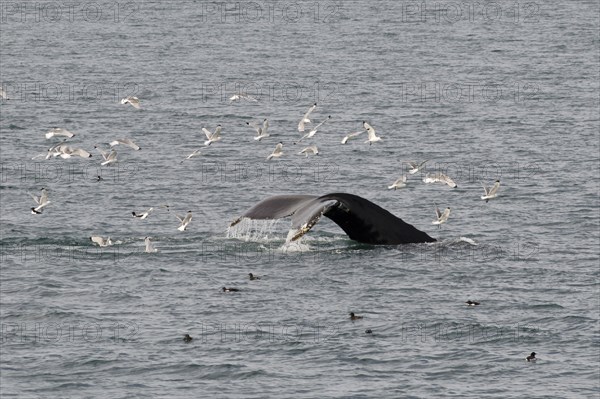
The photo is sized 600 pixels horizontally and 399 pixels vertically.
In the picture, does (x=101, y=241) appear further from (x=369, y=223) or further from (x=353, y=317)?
(x=353, y=317)

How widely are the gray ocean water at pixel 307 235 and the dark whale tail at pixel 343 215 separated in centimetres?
41

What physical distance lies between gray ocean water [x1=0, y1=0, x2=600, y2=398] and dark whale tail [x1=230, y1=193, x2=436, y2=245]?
0.41m

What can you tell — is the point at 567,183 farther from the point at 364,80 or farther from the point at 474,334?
the point at 364,80

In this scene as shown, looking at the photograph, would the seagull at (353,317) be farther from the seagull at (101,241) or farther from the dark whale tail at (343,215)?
the seagull at (101,241)

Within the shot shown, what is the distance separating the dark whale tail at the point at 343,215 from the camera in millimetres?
34734

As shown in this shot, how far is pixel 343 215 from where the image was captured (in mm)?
36312

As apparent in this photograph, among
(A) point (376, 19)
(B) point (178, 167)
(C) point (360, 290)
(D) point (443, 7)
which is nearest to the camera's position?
(C) point (360, 290)

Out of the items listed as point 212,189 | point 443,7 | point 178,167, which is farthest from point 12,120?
point 443,7

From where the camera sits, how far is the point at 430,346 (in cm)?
3256

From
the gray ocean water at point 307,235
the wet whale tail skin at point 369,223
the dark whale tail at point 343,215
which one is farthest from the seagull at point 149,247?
the wet whale tail skin at point 369,223

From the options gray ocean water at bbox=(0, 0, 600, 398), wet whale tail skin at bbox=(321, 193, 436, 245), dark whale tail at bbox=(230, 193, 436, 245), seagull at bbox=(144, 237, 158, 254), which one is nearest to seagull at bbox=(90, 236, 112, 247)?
gray ocean water at bbox=(0, 0, 600, 398)

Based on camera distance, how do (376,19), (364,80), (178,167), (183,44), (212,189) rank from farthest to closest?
1. (376,19)
2. (183,44)
3. (364,80)
4. (178,167)
5. (212,189)

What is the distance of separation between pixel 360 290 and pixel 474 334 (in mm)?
3416

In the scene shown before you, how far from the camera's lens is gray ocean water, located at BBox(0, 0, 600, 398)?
103 ft
